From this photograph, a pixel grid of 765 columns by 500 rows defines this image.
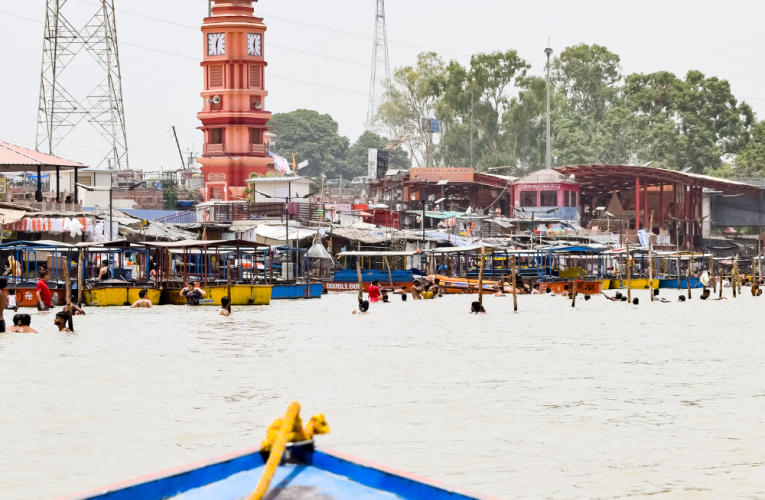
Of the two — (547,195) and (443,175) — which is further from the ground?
(443,175)

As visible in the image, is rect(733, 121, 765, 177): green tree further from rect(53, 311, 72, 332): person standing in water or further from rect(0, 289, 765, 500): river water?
rect(53, 311, 72, 332): person standing in water

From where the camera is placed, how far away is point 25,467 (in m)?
10.7

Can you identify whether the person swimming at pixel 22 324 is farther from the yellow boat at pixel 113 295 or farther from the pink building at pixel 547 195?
the pink building at pixel 547 195

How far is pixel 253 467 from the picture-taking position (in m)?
5.95

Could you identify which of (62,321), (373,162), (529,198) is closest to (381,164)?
(373,162)

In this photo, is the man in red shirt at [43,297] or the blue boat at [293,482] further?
the man in red shirt at [43,297]

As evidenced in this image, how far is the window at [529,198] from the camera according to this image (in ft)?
230

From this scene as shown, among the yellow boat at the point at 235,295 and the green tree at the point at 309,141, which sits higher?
the green tree at the point at 309,141

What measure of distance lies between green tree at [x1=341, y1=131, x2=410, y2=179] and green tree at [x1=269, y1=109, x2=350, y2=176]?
107cm

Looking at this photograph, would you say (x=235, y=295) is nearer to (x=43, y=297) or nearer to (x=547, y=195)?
(x=43, y=297)

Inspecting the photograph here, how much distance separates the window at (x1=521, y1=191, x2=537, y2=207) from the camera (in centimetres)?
7019

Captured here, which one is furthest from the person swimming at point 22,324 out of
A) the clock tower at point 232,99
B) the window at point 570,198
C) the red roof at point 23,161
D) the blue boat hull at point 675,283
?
the window at point 570,198

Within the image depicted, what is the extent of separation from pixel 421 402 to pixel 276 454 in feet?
30.9

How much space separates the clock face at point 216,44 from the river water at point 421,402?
46200 millimetres
